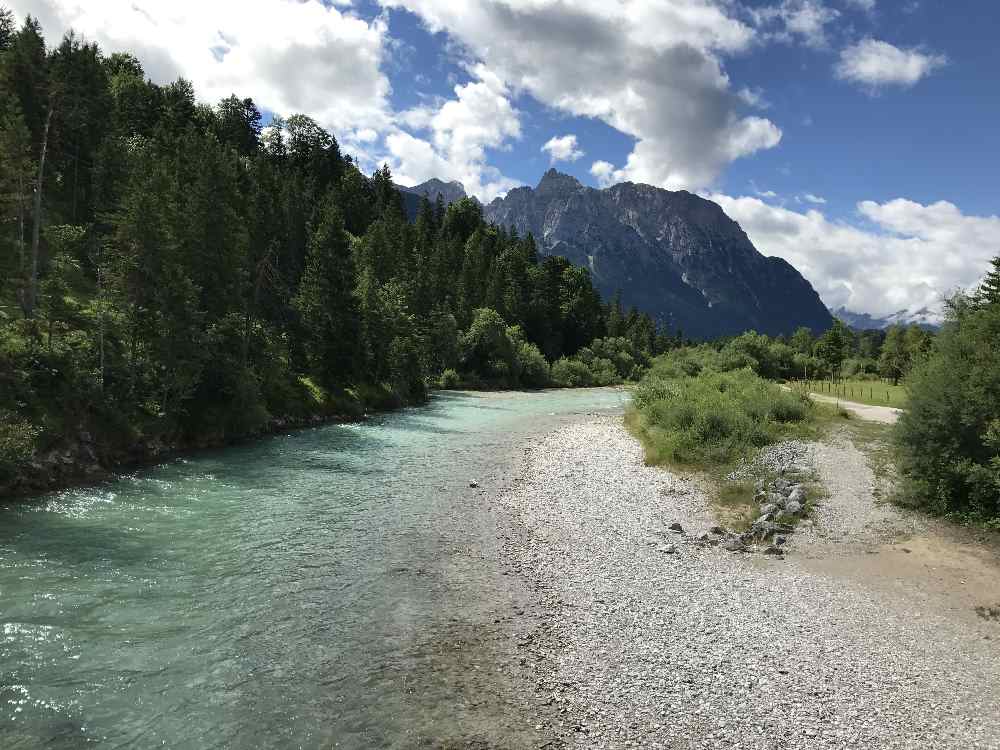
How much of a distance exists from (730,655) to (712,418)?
73.2 feet

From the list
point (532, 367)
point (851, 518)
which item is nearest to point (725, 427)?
point (851, 518)

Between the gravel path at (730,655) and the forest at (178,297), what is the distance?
21122 millimetres

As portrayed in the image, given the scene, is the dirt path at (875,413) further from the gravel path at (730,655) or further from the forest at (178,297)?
the forest at (178,297)

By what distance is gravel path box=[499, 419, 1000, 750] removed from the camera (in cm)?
1010

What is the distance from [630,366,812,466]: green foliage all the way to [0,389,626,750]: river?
43.1 feet

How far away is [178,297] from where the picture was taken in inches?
1238

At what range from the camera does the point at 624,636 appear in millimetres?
13211

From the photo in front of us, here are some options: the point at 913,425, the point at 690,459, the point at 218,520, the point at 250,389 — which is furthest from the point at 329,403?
the point at 913,425

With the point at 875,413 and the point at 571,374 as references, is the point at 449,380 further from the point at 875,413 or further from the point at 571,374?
the point at 875,413

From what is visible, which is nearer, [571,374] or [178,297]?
[178,297]

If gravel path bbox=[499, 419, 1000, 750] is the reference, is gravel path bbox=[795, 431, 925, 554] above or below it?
above

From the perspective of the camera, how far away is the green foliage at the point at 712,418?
3081 centimetres

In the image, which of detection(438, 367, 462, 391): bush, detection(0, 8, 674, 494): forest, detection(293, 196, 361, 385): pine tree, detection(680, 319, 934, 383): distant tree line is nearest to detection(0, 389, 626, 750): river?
detection(0, 8, 674, 494): forest

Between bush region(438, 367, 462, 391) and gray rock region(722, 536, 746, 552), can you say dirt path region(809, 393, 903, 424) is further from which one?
bush region(438, 367, 462, 391)
